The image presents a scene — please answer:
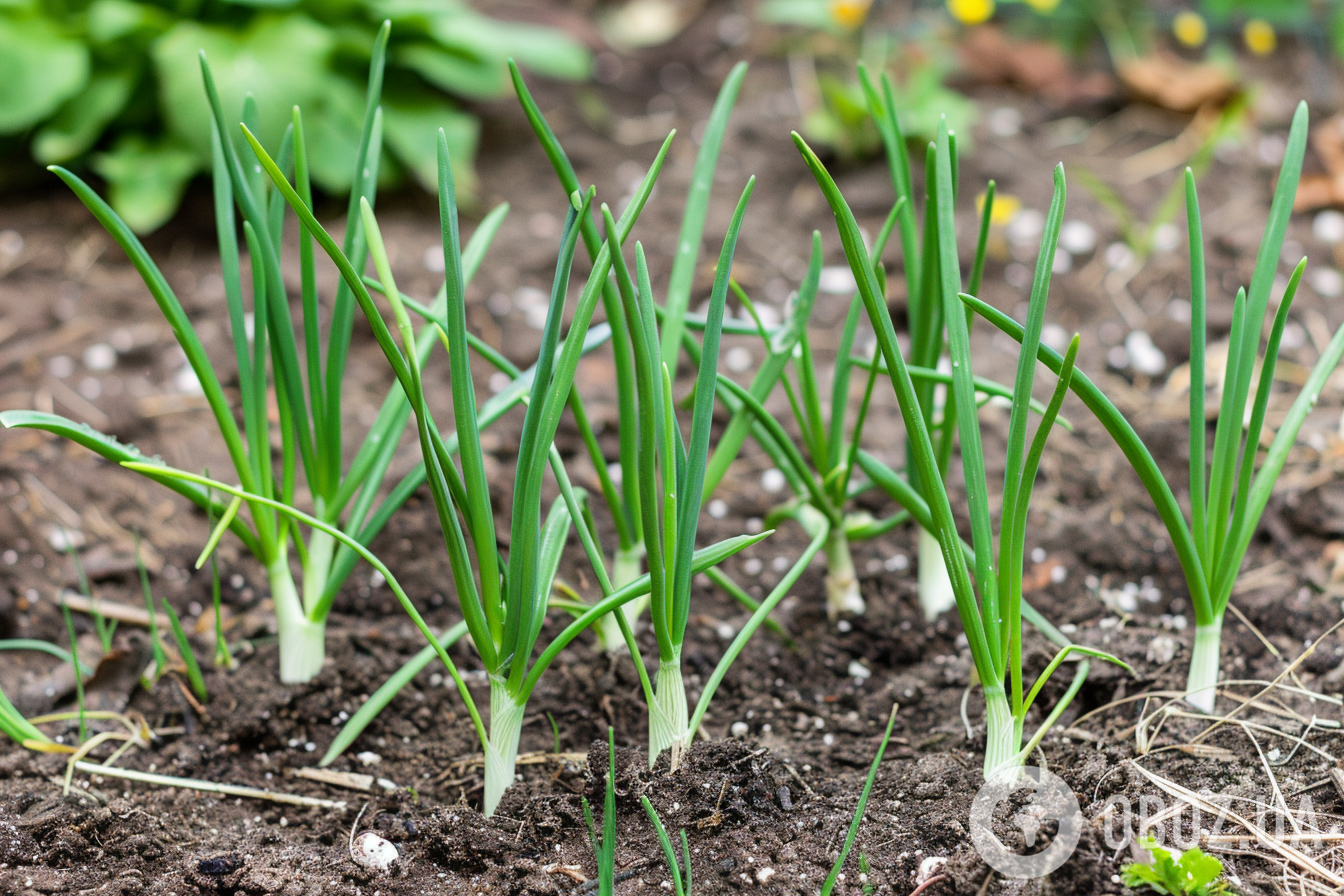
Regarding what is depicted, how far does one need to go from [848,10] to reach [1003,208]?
0.90m

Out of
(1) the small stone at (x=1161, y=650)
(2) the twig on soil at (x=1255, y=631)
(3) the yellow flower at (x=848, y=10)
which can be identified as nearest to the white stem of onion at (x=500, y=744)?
(1) the small stone at (x=1161, y=650)

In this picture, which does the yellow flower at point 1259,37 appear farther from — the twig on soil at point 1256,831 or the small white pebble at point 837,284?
the twig on soil at point 1256,831

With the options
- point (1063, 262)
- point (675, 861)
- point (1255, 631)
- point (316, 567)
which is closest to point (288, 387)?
point (316, 567)

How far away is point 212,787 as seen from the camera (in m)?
1.20

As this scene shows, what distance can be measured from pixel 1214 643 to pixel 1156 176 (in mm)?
1777

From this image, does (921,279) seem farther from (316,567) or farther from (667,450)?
(316,567)

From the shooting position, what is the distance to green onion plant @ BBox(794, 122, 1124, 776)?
98 cm

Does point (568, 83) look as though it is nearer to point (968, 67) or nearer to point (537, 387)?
point (968, 67)

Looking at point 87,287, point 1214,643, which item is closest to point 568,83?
point 87,287

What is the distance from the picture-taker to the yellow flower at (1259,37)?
9.96ft

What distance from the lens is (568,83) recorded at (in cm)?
306

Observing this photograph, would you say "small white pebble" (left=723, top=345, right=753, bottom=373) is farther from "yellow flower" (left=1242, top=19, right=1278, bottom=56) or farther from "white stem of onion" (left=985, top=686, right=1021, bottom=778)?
"yellow flower" (left=1242, top=19, right=1278, bottom=56)

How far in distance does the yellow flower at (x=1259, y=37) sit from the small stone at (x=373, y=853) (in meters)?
3.29

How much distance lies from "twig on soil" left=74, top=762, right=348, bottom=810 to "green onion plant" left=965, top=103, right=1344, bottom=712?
3.14 feet
